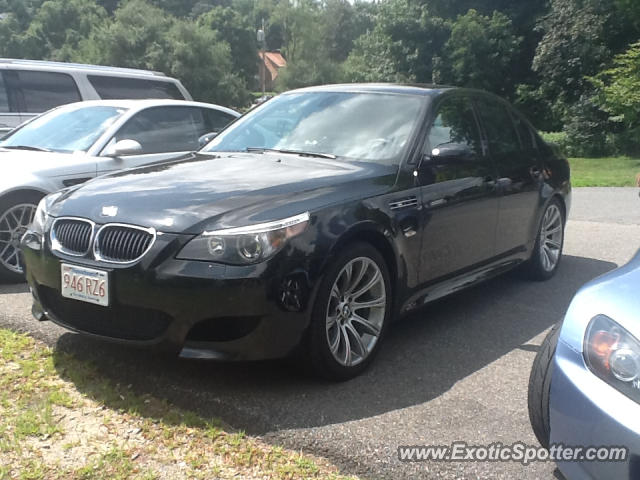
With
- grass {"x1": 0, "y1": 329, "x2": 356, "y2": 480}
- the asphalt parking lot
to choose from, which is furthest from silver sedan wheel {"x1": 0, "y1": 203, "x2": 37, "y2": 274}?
grass {"x1": 0, "y1": 329, "x2": 356, "y2": 480}

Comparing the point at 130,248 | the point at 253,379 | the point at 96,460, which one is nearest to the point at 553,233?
the point at 253,379

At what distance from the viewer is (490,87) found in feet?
107

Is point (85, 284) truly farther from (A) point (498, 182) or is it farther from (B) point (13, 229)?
(A) point (498, 182)

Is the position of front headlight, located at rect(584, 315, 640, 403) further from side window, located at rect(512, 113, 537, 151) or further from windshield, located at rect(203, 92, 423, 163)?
side window, located at rect(512, 113, 537, 151)

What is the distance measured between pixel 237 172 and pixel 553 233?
3.36m

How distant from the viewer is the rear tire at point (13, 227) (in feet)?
18.1

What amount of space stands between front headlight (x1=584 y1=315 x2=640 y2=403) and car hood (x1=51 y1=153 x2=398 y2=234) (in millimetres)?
1583

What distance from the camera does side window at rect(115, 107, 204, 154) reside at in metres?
6.57

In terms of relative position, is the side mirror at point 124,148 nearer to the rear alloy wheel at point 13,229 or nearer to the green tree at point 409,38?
the rear alloy wheel at point 13,229

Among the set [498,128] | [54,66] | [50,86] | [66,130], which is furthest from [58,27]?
[498,128]

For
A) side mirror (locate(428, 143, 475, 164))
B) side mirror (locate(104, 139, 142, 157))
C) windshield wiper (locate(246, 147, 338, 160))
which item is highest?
side mirror (locate(428, 143, 475, 164))

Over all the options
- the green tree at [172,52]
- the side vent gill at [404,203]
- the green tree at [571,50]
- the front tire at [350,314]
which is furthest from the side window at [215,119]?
the green tree at [172,52]

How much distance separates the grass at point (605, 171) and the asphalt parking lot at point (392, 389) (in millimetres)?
10349

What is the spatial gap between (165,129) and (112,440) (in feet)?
14.5
